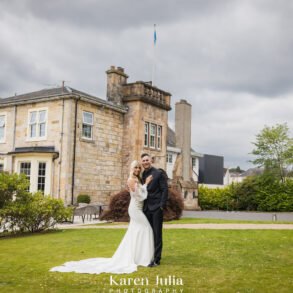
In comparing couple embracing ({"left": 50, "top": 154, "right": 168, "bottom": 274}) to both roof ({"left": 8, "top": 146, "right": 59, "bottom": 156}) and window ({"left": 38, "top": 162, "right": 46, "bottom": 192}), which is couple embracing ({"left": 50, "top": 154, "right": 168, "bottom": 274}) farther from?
window ({"left": 38, "top": 162, "right": 46, "bottom": 192})

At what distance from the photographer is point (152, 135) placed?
95.4ft

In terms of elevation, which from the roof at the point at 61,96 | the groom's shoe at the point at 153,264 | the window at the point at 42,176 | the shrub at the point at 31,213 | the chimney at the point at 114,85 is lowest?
the groom's shoe at the point at 153,264

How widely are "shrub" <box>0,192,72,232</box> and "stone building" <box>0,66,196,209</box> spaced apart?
28.0 ft

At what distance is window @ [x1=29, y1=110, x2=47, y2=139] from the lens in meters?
24.9

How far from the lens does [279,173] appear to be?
34.8 meters

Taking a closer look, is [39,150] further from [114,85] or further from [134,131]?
[114,85]

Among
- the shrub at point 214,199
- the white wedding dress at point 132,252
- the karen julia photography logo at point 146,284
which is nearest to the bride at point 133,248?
the white wedding dress at point 132,252

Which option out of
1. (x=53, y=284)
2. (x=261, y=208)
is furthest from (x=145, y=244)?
(x=261, y=208)

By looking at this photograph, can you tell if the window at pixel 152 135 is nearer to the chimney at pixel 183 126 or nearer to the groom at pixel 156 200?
the chimney at pixel 183 126

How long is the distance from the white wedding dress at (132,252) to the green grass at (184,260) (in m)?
0.29

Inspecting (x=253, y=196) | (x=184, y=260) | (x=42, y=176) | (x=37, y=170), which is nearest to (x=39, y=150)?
(x=37, y=170)

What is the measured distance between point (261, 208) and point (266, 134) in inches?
256

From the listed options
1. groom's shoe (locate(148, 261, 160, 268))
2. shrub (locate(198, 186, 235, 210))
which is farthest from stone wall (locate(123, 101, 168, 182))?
groom's shoe (locate(148, 261, 160, 268))

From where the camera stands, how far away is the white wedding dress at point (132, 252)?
7.31 m
